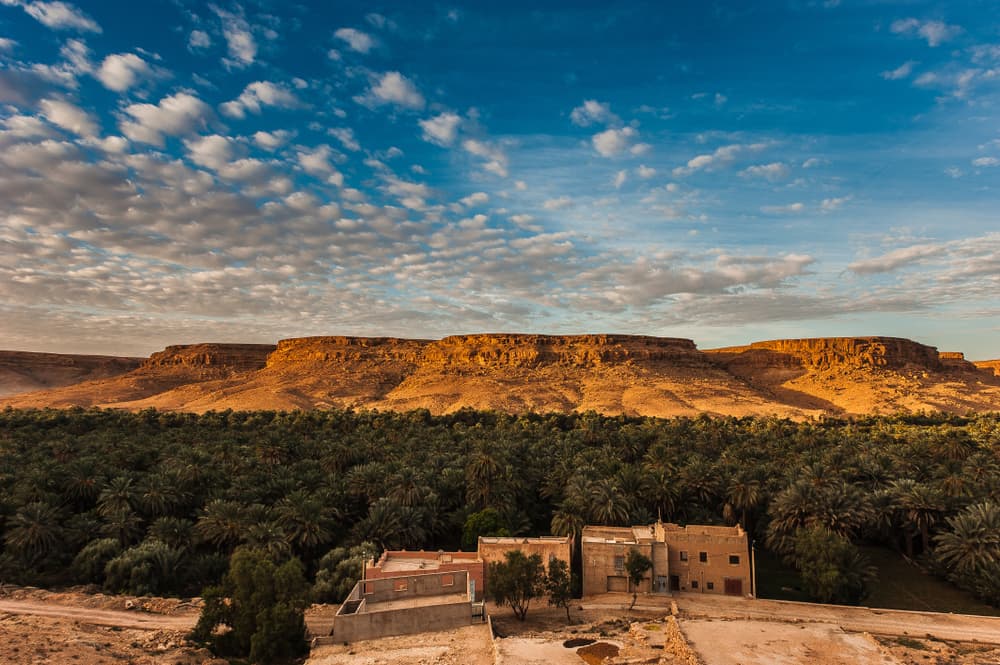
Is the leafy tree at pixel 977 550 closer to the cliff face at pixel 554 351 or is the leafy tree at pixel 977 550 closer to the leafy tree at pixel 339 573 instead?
the leafy tree at pixel 339 573

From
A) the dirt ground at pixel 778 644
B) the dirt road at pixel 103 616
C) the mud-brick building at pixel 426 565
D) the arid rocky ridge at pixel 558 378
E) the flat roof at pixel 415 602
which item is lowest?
the dirt road at pixel 103 616

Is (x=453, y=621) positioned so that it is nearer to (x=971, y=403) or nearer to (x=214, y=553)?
(x=214, y=553)

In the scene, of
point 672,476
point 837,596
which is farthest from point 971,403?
point 837,596

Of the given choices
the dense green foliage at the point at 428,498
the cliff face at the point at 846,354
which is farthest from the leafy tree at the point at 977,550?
the cliff face at the point at 846,354

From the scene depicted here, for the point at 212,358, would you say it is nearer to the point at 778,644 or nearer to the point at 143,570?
the point at 143,570

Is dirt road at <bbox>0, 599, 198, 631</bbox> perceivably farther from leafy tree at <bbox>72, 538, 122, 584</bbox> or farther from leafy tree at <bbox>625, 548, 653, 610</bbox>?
leafy tree at <bbox>625, 548, 653, 610</bbox>
